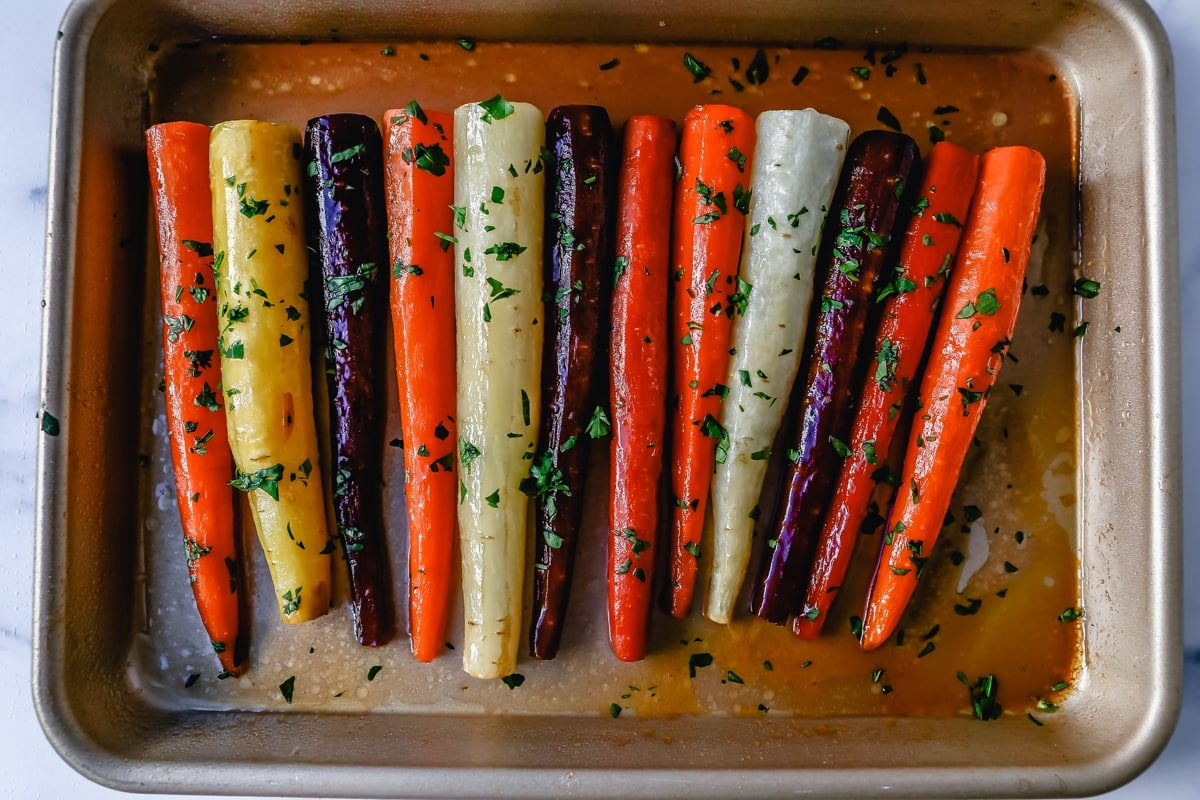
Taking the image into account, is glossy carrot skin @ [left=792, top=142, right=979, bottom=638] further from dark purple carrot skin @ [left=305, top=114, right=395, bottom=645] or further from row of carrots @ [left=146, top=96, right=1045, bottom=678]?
dark purple carrot skin @ [left=305, top=114, right=395, bottom=645]

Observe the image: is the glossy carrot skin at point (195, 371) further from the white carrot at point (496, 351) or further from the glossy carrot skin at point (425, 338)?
the white carrot at point (496, 351)

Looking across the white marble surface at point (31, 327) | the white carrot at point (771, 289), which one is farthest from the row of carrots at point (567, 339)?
the white marble surface at point (31, 327)

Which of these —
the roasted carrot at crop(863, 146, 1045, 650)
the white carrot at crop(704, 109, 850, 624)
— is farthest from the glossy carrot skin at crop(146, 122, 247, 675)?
the roasted carrot at crop(863, 146, 1045, 650)

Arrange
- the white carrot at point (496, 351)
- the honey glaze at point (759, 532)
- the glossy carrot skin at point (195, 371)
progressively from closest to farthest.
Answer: the white carrot at point (496, 351) < the glossy carrot skin at point (195, 371) < the honey glaze at point (759, 532)

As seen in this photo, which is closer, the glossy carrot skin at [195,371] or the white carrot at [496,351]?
the white carrot at [496,351]

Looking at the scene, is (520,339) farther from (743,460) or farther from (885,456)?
(885,456)

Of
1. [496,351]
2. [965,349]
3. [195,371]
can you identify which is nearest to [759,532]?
[965,349]

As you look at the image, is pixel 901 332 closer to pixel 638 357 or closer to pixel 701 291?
pixel 701 291
